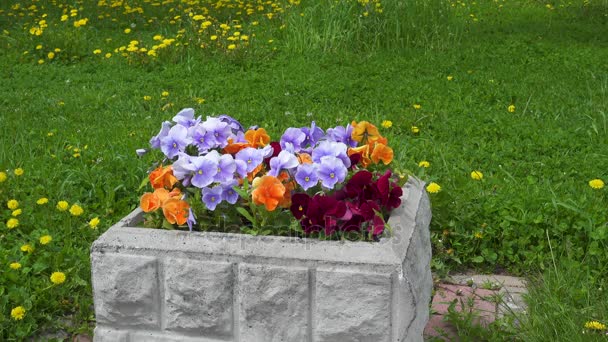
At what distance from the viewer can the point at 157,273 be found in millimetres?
2334

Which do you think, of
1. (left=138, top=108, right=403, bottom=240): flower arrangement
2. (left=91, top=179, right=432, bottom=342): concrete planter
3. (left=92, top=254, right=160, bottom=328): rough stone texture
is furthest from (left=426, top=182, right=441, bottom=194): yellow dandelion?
(left=92, top=254, right=160, bottom=328): rough stone texture

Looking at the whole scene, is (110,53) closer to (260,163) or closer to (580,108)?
(580,108)

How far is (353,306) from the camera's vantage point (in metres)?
2.18

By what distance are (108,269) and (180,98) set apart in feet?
12.0

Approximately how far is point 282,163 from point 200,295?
0.50 metres

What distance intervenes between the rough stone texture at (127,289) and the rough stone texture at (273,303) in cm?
29

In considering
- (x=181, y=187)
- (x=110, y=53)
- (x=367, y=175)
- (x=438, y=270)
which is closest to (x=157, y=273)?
(x=181, y=187)

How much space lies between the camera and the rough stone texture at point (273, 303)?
2.22 meters

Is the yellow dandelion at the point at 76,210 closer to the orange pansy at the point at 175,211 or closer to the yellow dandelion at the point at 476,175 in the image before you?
the orange pansy at the point at 175,211

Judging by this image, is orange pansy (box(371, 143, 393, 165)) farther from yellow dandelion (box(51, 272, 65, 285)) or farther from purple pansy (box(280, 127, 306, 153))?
yellow dandelion (box(51, 272, 65, 285))

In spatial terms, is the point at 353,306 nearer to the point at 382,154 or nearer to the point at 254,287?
the point at 254,287

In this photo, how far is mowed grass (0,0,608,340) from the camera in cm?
345

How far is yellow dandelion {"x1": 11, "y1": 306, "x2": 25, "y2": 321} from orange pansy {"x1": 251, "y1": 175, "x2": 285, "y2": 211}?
1.09m

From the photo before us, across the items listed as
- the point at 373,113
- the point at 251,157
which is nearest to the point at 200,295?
the point at 251,157
